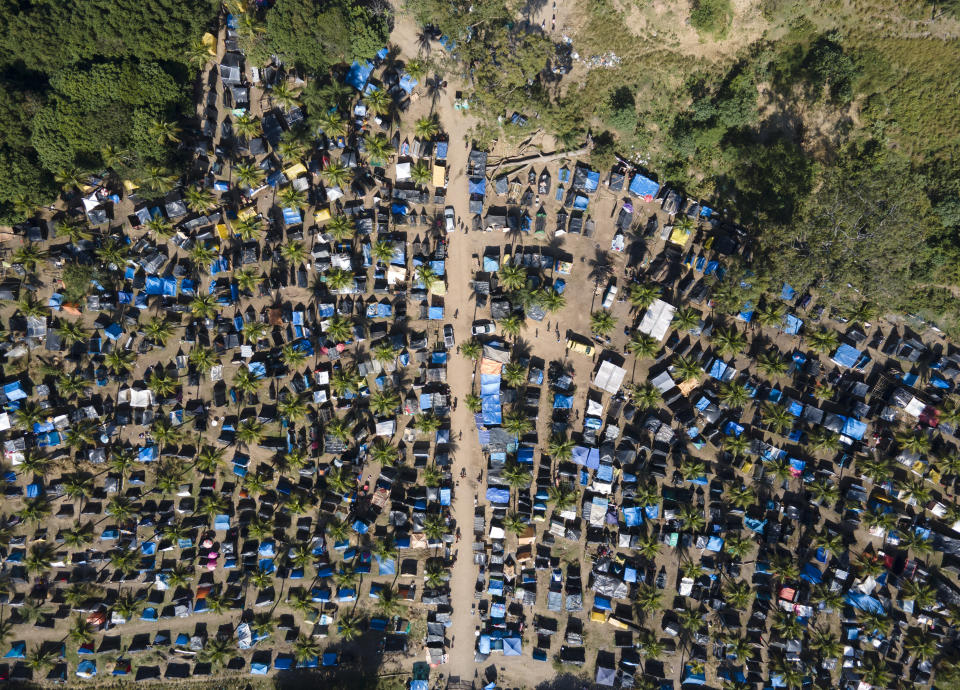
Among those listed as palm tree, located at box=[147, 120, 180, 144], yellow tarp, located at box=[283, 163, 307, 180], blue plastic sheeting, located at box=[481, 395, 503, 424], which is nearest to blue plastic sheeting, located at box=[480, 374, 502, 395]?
blue plastic sheeting, located at box=[481, 395, 503, 424]

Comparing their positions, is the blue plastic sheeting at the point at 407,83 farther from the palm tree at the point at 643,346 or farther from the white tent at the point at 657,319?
the palm tree at the point at 643,346

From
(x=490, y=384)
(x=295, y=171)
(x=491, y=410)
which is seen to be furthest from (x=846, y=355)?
(x=295, y=171)

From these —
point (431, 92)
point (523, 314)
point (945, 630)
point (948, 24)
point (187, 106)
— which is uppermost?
point (948, 24)

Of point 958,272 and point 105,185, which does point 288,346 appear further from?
point 958,272

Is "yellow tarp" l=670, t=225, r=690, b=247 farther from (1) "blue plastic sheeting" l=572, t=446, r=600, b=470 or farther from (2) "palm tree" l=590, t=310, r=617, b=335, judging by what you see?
(1) "blue plastic sheeting" l=572, t=446, r=600, b=470

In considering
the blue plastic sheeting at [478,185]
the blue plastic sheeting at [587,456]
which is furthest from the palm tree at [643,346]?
the blue plastic sheeting at [478,185]

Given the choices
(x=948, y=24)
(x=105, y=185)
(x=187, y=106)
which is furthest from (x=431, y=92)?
(x=948, y=24)
